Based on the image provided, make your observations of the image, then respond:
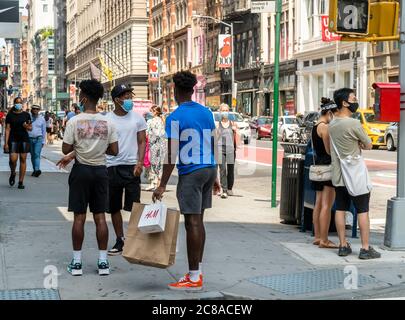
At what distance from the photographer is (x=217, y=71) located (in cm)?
6875

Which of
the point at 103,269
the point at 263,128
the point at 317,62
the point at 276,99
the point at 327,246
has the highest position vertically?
the point at 317,62

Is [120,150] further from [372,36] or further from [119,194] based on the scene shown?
[372,36]

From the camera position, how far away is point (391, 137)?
3253 cm

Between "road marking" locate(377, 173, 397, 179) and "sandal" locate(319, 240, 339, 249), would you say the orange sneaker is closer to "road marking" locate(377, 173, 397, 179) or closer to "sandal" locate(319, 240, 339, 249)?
"sandal" locate(319, 240, 339, 249)

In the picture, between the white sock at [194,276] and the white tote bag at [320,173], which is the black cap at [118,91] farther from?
the white sock at [194,276]

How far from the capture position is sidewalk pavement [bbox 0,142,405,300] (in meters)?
7.20

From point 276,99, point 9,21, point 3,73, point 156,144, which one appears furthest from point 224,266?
point 3,73

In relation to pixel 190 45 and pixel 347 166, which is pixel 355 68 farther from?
pixel 347 166

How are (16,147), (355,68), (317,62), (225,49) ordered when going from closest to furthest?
(16,147) → (355,68) → (317,62) → (225,49)

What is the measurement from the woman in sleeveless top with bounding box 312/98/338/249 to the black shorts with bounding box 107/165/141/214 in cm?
229

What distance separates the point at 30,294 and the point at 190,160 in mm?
1849

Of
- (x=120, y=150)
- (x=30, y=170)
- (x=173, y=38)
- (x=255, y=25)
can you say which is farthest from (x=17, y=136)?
(x=173, y=38)

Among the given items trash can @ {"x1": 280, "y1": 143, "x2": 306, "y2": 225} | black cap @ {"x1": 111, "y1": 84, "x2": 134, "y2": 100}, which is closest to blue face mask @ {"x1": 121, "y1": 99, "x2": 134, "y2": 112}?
black cap @ {"x1": 111, "y1": 84, "x2": 134, "y2": 100}
